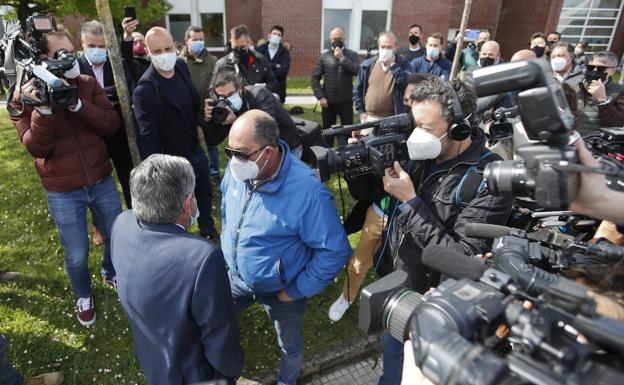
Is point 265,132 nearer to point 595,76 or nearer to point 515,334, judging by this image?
point 515,334

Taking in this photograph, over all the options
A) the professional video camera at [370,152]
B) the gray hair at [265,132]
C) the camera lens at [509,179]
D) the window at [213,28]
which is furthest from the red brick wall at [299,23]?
the camera lens at [509,179]

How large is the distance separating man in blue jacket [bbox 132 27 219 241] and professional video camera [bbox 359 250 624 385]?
309cm

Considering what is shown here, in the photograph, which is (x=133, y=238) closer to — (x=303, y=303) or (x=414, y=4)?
(x=303, y=303)

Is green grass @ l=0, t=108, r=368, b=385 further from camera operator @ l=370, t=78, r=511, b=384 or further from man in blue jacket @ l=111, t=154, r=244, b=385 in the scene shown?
camera operator @ l=370, t=78, r=511, b=384

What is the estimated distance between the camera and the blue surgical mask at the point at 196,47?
17.8 ft

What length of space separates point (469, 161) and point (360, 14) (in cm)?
1600

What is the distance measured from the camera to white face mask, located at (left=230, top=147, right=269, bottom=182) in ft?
7.63

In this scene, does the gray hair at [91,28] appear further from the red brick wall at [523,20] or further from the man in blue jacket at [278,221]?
the red brick wall at [523,20]

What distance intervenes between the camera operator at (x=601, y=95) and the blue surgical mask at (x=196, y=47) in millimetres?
4695

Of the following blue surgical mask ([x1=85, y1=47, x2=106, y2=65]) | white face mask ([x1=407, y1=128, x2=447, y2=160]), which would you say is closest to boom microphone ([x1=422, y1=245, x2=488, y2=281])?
white face mask ([x1=407, y1=128, x2=447, y2=160])

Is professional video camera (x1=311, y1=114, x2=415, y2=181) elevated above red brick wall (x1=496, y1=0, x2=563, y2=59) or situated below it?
below

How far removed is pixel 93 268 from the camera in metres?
3.96

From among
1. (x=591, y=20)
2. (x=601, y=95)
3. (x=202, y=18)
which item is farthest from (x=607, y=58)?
(x=591, y=20)

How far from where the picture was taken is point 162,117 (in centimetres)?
362
